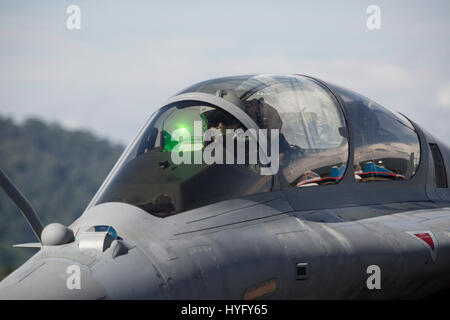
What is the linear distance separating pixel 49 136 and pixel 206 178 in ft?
593

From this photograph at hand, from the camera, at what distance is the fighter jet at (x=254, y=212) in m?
4.69

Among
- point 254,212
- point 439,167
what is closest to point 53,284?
point 254,212

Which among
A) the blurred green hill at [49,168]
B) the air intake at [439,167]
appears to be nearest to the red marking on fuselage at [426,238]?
the air intake at [439,167]

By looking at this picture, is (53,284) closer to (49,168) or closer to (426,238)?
(426,238)

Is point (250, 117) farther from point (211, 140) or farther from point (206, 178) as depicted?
point (206, 178)

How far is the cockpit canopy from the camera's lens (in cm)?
555

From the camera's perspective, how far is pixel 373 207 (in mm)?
6660

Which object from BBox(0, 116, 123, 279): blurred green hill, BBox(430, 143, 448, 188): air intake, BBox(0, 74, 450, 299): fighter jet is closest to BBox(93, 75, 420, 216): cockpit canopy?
BBox(0, 74, 450, 299): fighter jet

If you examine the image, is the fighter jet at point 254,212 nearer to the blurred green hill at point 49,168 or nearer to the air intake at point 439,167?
the air intake at point 439,167

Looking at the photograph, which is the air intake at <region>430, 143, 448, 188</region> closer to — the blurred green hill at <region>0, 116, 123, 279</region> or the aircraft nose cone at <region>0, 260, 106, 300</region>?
the aircraft nose cone at <region>0, 260, 106, 300</region>

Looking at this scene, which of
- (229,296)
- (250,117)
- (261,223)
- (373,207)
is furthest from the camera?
(373,207)

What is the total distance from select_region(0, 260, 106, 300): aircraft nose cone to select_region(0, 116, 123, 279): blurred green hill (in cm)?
13138

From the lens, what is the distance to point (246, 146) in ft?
19.2
